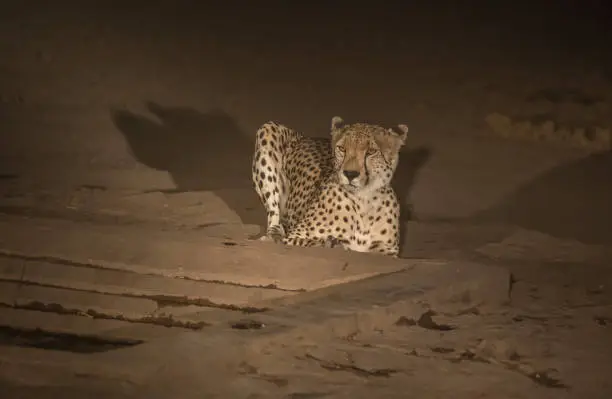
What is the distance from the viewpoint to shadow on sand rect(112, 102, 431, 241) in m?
Result: 7.50

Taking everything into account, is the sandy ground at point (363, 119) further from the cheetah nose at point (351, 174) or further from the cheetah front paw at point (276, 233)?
the cheetah nose at point (351, 174)

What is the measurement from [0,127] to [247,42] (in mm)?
6360

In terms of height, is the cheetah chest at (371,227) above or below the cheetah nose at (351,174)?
below

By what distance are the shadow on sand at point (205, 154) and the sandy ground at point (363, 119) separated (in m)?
0.03

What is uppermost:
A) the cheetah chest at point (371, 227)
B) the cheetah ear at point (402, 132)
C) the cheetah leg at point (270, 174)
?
the cheetah ear at point (402, 132)

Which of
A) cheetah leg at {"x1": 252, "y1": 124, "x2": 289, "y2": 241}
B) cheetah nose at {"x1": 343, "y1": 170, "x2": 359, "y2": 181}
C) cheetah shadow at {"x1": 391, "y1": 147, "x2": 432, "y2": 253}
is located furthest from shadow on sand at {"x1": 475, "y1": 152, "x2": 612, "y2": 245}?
cheetah nose at {"x1": 343, "y1": 170, "x2": 359, "y2": 181}

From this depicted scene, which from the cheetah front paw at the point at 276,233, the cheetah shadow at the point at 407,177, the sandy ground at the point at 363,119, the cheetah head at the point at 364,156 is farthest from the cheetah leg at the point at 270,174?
the cheetah head at the point at 364,156

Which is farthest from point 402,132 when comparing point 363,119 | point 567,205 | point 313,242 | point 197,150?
point 363,119

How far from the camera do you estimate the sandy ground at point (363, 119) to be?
392 cm

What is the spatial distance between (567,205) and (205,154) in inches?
143

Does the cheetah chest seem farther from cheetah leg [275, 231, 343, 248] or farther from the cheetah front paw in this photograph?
the cheetah front paw

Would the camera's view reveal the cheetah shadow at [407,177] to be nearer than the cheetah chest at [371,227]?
No

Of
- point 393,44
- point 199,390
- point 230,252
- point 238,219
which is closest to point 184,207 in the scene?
point 238,219

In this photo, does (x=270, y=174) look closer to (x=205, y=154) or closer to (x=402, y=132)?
(x=402, y=132)
